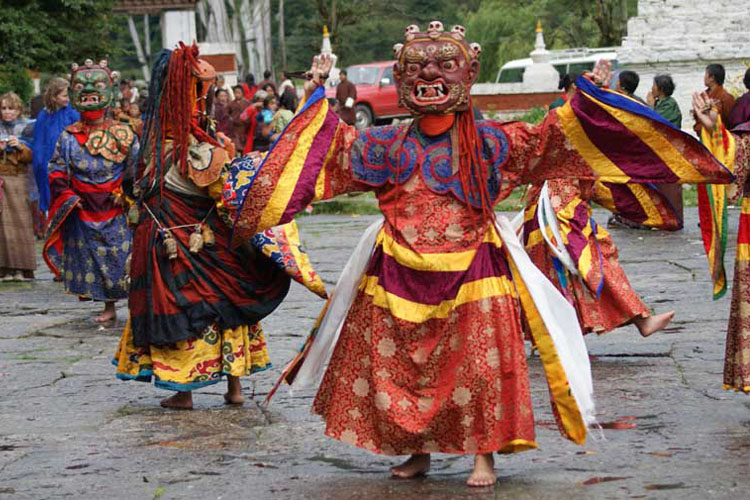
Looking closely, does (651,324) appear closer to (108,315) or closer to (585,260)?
(585,260)

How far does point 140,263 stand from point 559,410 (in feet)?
8.38

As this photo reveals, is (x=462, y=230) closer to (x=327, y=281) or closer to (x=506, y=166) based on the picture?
(x=506, y=166)

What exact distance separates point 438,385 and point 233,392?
2.00 meters

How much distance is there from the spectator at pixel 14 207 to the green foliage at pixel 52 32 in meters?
7.82

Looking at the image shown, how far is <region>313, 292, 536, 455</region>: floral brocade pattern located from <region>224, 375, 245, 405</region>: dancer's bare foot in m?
1.63

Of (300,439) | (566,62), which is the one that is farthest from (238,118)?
(300,439)

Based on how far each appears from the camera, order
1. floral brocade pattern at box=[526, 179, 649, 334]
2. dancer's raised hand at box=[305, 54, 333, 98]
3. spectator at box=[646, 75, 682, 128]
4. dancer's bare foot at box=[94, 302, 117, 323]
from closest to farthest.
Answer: dancer's raised hand at box=[305, 54, 333, 98] → floral brocade pattern at box=[526, 179, 649, 334] → dancer's bare foot at box=[94, 302, 117, 323] → spectator at box=[646, 75, 682, 128]

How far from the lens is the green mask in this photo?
9.07 meters

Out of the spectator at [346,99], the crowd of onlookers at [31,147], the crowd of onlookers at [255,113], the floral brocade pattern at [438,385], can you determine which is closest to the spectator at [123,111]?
the crowd of onlookers at [31,147]

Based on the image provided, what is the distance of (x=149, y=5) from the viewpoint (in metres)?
28.8

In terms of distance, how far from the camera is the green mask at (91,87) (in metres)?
9.07

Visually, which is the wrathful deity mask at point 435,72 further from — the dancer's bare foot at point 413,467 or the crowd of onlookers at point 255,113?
the crowd of onlookers at point 255,113

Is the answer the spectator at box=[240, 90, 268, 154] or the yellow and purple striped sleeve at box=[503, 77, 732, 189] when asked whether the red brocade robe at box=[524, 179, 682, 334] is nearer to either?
the yellow and purple striped sleeve at box=[503, 77, 732, 189]

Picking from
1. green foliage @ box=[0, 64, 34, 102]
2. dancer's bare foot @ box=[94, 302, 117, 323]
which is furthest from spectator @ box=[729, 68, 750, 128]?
green foliage @ box=[0, 64, 34, 102]
